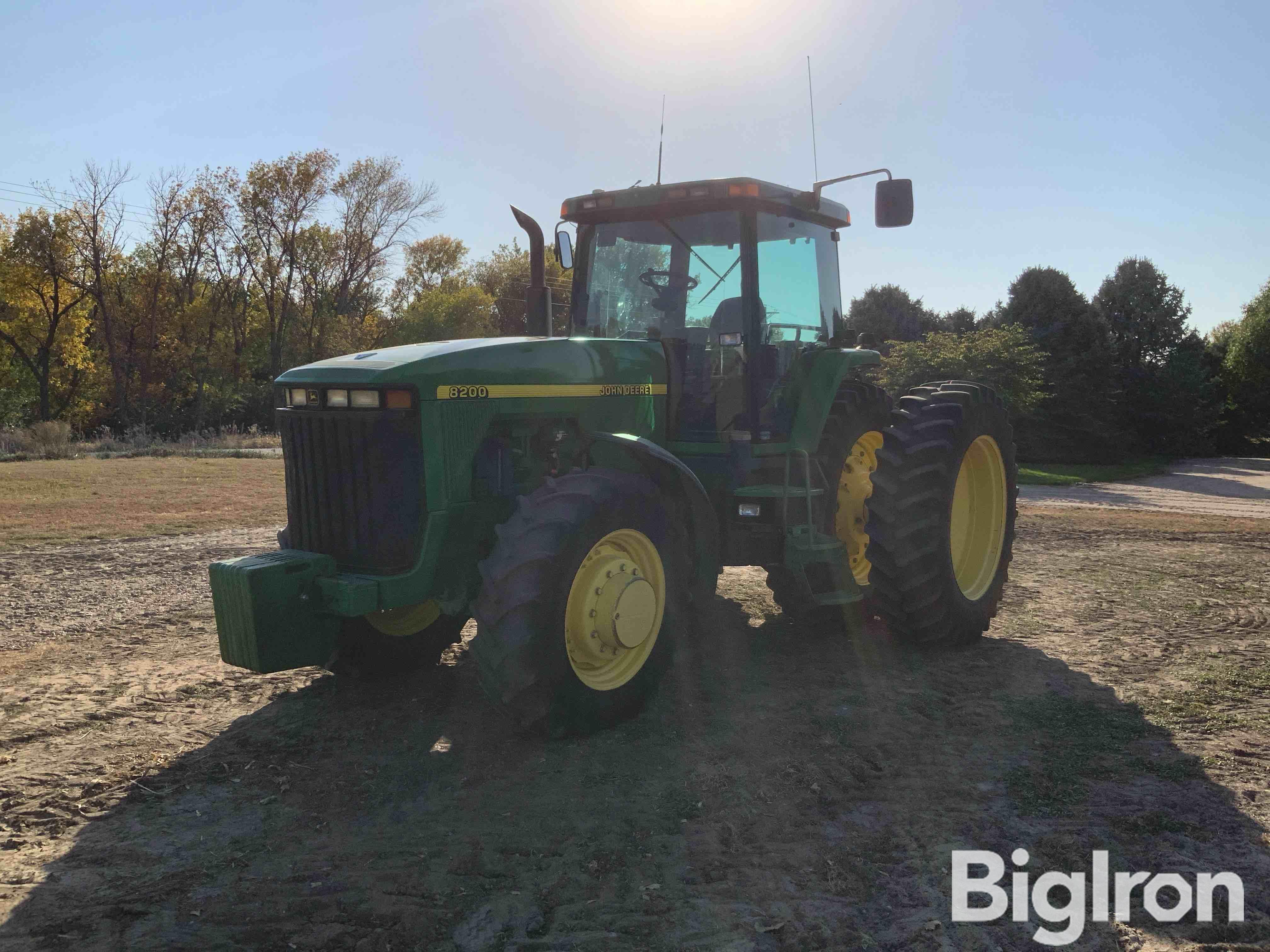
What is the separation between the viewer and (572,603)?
13.9ft

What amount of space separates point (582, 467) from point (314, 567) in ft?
4.54

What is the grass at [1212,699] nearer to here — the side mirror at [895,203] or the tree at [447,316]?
the side mirror at [895,203]

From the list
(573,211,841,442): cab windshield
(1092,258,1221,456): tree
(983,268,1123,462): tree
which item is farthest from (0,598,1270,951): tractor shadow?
(1092,258,1221,456): tree

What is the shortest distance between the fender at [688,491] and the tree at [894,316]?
1463 inches

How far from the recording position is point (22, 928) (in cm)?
282

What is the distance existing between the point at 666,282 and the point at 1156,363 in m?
37.5

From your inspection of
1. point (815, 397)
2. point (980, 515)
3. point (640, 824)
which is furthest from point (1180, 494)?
point (640, 824)

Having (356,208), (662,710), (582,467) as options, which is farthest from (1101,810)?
(356,208)

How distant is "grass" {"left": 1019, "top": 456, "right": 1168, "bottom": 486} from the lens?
2338 cm

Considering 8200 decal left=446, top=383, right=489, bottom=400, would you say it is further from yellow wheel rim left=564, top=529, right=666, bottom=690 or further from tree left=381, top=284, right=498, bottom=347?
tree left=381, top=284, right=498, bottom=347

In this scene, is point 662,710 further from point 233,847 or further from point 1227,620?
point 1227,620

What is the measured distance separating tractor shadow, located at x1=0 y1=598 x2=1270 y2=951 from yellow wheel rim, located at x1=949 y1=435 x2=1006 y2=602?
58.1 inches

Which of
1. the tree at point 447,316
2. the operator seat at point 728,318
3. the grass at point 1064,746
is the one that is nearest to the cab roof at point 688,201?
the operator seat at point 728,318

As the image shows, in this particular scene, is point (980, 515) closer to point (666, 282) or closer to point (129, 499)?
point (666, 282)
